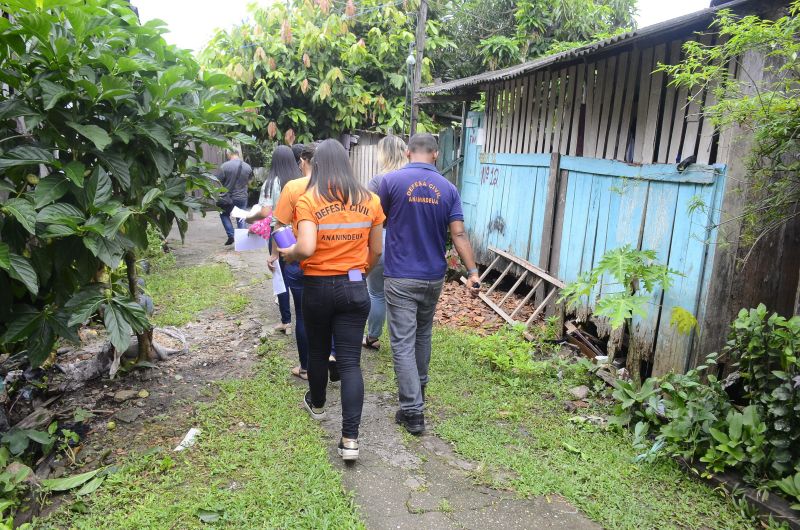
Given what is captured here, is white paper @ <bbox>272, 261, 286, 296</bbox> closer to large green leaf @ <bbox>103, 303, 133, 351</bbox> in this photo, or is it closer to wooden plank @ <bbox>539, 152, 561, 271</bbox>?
large green leaf @ <bbox>103, 303, 133, 351</bbox>

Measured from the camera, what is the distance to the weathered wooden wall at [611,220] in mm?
3916

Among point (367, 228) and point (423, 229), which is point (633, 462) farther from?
point (367, 228)

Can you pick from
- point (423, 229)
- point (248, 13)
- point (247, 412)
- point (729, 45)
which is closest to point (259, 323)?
point (247, 412)

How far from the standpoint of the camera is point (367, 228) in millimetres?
3361

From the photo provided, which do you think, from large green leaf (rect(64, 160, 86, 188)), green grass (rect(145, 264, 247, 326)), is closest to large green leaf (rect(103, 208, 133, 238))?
large green leaf (rect(64, 160, 86, 188))

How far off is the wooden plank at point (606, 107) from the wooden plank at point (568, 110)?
57cm

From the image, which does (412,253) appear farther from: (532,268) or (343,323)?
(532,268)

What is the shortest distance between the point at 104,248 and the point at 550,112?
16.2 feet

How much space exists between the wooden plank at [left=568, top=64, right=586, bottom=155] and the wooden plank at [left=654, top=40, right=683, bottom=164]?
1307 mm

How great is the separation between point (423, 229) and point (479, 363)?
188 centimetres

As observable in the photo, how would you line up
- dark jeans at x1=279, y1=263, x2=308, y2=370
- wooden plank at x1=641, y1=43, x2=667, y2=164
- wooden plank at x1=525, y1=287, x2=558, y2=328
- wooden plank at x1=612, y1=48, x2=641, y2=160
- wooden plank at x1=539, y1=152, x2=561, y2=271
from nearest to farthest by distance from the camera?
1. dark jeans at x1=279, y1=263, x2=308, y2=370
2. wooden plank at x1=641, y1=43, x2=667, y2=164
3. wooden plank at x1=612, y1=48, x2=641, y2=160
4. wooden plank at x1=525, y1=287, x2=558, y2=328
5. wooden plank at x1=539, y1=152, x2=561, y2=271

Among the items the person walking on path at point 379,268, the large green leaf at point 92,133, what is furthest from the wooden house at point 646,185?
the large green leaf at point 92,133

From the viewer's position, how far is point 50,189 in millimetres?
3092

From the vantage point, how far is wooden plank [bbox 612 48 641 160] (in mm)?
4723
